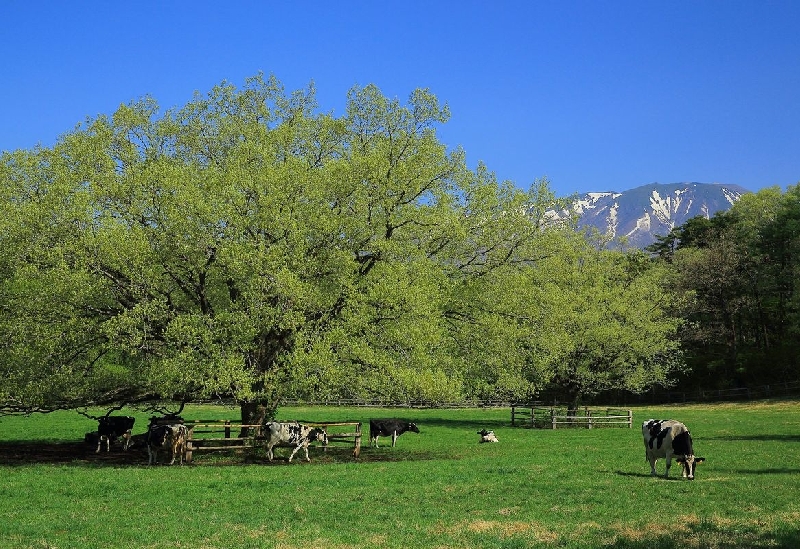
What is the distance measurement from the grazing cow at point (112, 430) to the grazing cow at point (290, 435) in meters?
6.93

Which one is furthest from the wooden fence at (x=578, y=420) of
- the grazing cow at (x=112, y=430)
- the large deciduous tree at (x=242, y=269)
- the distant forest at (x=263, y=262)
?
the grazing cow at (x=112, y=430)

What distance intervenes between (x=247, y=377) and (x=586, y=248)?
1408 inches

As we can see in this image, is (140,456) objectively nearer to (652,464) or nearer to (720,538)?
(652,464)

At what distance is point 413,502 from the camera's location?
16.1m

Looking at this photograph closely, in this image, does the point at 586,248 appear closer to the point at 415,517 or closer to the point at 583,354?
the point at 583,354

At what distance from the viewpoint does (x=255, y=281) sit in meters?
23.2

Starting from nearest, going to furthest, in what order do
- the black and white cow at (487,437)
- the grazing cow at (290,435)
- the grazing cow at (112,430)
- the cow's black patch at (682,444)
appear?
1. the cow's black patch at (682,444)
2. the grazing cow at (290,435)
3. the grazing cow at (112,430)
4. the black and white cow at (487,437)

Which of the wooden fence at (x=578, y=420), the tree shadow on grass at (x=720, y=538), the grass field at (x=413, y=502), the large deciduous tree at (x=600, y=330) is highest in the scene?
the large deciduous tree at (x=600, y=330)

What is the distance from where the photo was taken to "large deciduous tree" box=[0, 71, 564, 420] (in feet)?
76.4

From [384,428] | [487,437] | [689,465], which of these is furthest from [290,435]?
[689,465]

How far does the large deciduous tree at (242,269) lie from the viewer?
23297 mm

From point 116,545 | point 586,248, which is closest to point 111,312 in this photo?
point 116,545

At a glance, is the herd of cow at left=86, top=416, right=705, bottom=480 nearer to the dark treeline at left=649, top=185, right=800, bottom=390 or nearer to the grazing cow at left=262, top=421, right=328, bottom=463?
the grazing cow at left=262, top=421, right=328, bottom=463

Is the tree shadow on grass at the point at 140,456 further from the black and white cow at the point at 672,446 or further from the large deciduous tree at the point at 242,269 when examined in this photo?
the black and white cow at the point at 672,446
